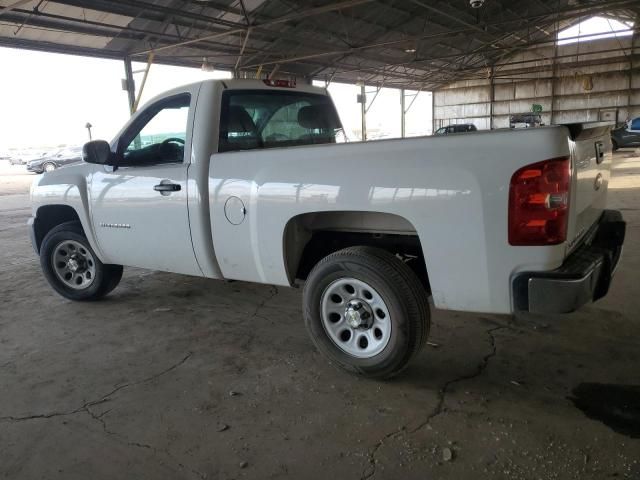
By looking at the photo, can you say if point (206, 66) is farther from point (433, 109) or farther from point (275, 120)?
point (433, 109)

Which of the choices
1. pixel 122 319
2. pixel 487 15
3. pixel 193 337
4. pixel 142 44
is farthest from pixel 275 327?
pixel 487 15

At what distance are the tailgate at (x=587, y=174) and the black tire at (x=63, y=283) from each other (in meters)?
4.05

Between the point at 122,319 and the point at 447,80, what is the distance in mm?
31546

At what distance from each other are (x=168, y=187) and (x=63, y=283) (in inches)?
81.5

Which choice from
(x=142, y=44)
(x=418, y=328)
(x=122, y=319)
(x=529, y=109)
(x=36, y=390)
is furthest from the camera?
(x=529, y=109)

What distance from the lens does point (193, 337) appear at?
13.3 feet

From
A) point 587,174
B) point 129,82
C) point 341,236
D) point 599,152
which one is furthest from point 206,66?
point 587,174

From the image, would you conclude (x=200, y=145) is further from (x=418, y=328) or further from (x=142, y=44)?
(x=142, y=44)

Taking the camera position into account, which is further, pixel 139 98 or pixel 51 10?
pixel 139 98

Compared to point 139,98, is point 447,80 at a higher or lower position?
higher

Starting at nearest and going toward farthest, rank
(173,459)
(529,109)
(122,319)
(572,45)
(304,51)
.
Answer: (173,459)
(122,319)
(304,51)
(572,45)
(529,109)

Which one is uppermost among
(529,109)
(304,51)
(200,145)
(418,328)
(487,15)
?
(487,15)

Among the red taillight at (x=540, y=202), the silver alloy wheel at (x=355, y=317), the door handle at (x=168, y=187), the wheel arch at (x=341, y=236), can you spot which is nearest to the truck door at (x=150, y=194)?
the door handle at (x=168, y=187)

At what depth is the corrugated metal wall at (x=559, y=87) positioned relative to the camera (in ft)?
92.7
